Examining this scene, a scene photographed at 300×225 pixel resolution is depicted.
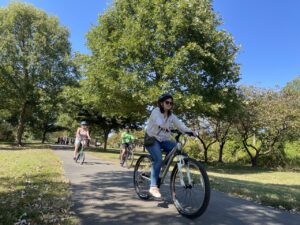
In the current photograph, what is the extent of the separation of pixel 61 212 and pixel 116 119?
36.0m

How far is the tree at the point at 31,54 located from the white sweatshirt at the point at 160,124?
29.6 m

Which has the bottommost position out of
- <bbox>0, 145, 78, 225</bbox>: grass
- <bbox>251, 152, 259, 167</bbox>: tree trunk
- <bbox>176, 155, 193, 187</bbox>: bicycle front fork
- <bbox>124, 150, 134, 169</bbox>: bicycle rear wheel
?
<bbox>0, 145, 78, 225</bbox>: grass

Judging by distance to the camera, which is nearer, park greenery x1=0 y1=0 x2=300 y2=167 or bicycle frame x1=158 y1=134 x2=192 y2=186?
bicycle frame x1=158 y1=134 x2=192 y2=186

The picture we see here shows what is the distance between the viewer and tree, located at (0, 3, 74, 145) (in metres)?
33.7

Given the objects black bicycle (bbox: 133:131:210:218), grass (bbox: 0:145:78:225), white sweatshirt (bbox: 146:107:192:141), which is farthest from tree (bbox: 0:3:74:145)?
black bicycle (bbox: 133:131:210:218)

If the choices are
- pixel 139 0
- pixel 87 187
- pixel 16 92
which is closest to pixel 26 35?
pixel 16 92

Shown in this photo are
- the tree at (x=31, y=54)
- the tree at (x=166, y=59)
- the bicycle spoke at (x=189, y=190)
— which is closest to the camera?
the bicycle spoke at (x=189, y=190)

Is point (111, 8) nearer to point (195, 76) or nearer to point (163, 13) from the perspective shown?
point (163, 13)

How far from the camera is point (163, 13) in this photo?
2169 centimetres

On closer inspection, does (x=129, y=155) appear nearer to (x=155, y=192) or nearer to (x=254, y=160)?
(x=155, y=192)

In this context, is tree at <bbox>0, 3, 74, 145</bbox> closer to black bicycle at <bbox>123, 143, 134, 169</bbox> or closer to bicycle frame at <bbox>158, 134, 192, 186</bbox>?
black bicycle at <bbox>123, 143, 134, 169</bbox>

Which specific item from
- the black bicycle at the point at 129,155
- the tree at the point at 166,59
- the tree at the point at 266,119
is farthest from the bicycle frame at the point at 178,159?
the tree at the point at 266,119

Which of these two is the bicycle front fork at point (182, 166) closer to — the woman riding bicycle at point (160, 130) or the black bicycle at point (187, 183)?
the black bicycle at point (187, 183)

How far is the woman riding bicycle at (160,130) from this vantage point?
6.15m
